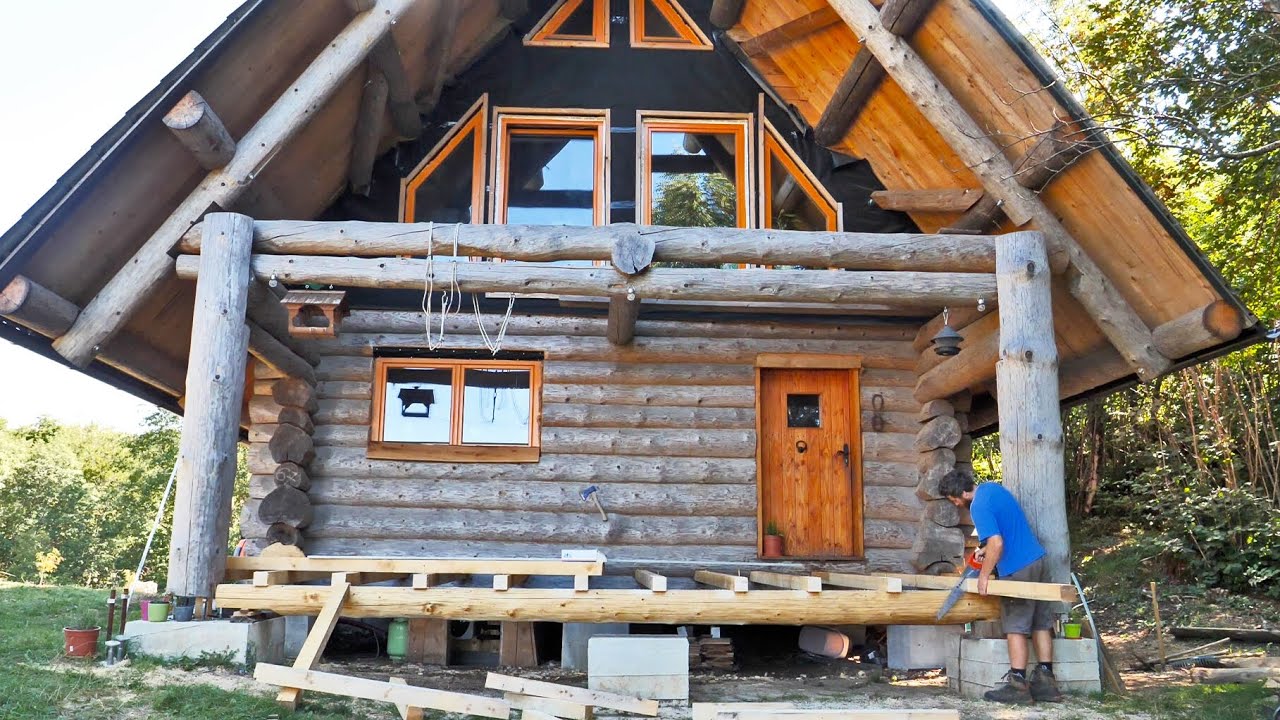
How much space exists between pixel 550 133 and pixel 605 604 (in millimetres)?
5741

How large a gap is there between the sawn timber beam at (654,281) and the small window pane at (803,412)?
251 centimetres

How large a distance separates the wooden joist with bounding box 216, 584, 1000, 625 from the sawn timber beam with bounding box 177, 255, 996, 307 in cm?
251

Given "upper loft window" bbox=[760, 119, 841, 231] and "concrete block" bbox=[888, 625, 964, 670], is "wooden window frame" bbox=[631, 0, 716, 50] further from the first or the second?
"concrete block" bbox=[888, 625, 964, 670]

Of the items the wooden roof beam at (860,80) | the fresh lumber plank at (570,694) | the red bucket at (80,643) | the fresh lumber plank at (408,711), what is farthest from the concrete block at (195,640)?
the wooden roof beam at (860,80)

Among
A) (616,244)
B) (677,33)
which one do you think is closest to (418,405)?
(616,244)

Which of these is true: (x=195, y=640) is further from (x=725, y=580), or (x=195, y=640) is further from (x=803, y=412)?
(x=803, y=412)

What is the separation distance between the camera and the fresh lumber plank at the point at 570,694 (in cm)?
571

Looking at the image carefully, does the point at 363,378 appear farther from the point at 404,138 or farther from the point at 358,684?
the point at 358,684

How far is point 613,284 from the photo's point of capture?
8211 millimetres

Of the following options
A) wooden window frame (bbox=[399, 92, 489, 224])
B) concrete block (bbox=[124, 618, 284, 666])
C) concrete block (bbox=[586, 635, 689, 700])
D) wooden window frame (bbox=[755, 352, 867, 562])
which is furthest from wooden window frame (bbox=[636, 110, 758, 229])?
concrete block (bbox=[124, 618, 284, 666])

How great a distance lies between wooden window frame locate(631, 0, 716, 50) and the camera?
11078 millimetres

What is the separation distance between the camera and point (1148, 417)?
52.7 ft

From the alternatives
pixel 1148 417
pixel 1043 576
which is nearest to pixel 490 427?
pixel 1043 576

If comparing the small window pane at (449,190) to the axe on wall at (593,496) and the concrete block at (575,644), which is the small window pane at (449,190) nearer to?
the axe on wall at (593,496)
